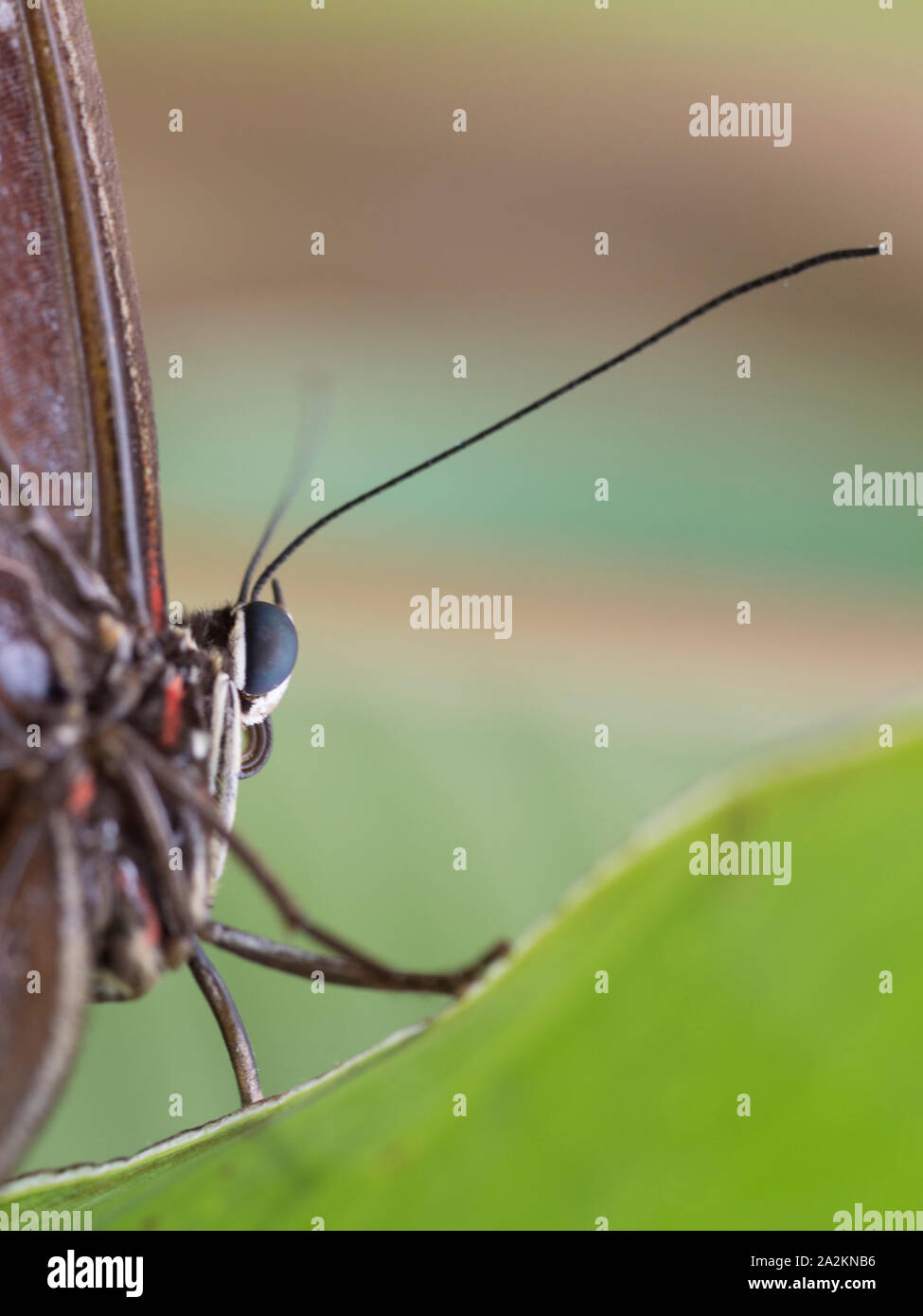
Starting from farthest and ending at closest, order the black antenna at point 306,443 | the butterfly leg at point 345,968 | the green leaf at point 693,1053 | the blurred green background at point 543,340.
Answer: the black antenna at point 306,443 < the blurred green background at point 543,340 < the butterfly leg at point 345,968 < the green leaf at point 693,1053

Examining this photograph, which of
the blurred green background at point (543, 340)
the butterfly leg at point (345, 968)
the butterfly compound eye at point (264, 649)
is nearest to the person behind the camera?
the butterfly leg at point (345, 968)

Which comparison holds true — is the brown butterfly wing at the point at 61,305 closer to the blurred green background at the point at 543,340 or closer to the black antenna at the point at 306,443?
the blurred green background at the point at 543,340

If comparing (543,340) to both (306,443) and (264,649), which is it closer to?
(306,443)

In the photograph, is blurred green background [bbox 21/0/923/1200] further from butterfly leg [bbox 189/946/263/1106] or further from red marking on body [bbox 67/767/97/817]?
red marking on body [bbox 67/767/97/817]

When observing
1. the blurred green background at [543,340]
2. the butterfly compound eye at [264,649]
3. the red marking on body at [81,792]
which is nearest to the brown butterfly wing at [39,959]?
the red marking on body at [81,792]

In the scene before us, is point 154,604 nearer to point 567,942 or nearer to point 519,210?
point 567,942

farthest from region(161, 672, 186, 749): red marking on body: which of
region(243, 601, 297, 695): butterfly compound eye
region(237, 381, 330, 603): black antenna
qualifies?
region(237, 381, 330, 603): black antenna

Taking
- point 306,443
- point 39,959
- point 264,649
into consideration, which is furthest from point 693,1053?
point 306,443
